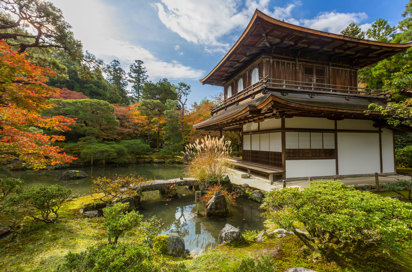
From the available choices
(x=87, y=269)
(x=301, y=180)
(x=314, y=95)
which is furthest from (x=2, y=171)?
(x=314, y=95)

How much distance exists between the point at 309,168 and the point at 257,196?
2442 millimetres

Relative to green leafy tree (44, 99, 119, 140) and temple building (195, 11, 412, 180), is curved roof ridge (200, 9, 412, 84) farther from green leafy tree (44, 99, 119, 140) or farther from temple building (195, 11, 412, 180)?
green leafy tree (44, 99, 119, 140)

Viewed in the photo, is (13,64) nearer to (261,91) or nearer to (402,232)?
(402,232)

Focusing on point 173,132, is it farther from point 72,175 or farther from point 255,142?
point 255,142

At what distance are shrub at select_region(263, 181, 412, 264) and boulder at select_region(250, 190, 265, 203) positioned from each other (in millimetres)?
2923

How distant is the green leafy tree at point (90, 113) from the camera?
13180 mm

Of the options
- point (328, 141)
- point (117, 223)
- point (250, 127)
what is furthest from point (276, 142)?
point (117, 223)

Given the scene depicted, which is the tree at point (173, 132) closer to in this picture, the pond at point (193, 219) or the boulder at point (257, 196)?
the pond at point (193, 219)

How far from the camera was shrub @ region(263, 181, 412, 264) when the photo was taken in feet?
4.93

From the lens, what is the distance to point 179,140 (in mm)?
Result: 15711

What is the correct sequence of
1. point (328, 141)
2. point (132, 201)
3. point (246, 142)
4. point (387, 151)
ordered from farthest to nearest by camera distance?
point (246, 142)
point (387, 151)
point (328, 141)
point (132, 201)

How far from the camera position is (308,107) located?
4.88 meters

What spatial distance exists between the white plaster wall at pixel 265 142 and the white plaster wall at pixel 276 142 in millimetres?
224

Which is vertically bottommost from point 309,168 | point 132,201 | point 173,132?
point 132,201
